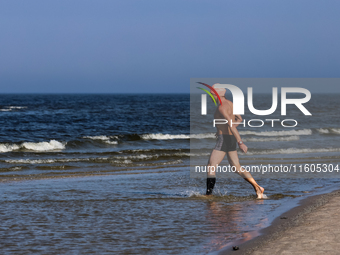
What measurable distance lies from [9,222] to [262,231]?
380cm

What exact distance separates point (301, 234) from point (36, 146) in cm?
1739

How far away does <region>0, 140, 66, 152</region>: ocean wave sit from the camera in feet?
65.1

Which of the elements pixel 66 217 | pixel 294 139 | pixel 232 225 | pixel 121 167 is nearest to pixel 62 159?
pixel 121 167

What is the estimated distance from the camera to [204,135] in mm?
26953

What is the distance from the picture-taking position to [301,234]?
18.5ft

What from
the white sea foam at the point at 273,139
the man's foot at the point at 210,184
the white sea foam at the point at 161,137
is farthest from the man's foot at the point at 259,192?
the white sea foam at the point at 161,137

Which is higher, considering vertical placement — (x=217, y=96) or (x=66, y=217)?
(x=217, y=96)

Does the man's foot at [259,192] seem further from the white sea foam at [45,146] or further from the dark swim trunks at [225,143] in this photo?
the white sea foam at [45,146]

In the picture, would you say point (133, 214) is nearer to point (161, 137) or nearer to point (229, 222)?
point (229, 222)

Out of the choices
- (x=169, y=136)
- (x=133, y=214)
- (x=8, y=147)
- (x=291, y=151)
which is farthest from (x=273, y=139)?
(x=133, y=214)

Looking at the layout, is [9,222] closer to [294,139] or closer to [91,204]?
[91,204]

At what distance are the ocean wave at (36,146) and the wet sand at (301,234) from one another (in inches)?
601

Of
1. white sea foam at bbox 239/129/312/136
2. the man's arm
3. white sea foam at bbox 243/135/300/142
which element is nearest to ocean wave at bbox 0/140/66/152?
white sea foam at bbox 243/135/300/142

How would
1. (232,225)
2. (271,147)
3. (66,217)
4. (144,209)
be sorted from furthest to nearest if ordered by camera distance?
(271,147), (144,209), (66,217), (232,225)
